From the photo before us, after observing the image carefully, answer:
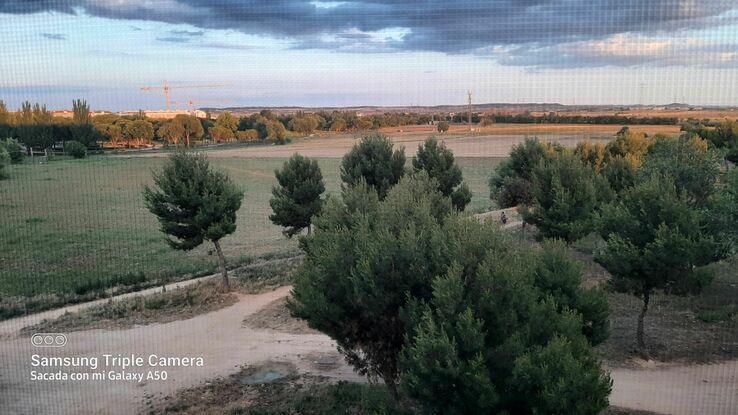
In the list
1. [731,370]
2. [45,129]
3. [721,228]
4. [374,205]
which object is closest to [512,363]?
[374,205]

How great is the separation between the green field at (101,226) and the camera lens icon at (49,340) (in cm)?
239

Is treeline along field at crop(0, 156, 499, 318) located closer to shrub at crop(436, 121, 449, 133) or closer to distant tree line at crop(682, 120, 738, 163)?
shrub at crop(436, 121, 449, 133)

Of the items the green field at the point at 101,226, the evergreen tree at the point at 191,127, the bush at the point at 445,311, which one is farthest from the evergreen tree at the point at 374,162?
the evergreen tree at the point at 191,127

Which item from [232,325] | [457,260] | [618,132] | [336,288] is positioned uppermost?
[618,132]

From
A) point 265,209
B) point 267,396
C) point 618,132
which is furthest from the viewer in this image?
point 265,209

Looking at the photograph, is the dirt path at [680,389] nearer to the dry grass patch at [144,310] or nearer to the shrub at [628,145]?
the dry grass patch at [144,310]

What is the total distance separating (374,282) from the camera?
3.57 m

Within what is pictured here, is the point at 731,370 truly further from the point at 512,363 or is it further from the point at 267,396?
the point at 267,396

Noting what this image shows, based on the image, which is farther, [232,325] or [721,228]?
[232,325]

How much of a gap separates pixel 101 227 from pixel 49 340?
8635 millimetres

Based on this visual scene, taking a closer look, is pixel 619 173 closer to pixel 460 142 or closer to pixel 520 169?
pixel 520 169

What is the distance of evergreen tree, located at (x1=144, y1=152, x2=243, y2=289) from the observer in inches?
299

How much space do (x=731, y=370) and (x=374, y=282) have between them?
3964mm

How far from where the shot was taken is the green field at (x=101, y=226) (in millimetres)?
9961
